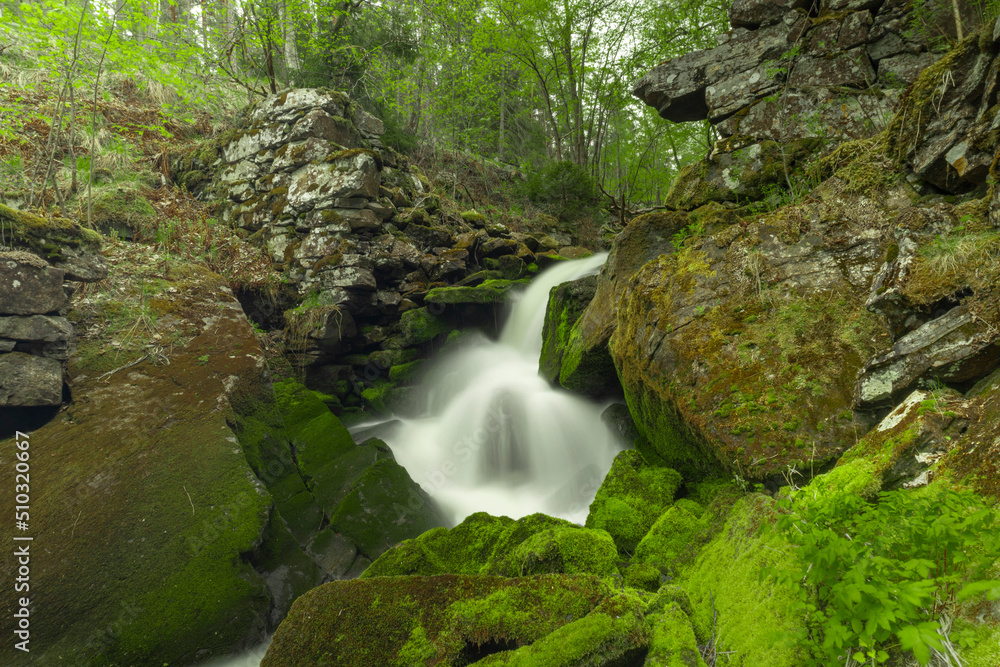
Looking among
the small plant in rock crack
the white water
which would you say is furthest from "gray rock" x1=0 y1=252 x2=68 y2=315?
the small plant in rock crack

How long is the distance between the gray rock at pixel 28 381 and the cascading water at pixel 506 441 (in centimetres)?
466

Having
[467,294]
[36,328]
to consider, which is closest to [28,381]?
[36,328]

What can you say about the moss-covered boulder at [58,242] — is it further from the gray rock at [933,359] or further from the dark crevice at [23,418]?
the gray rock at [933,359]

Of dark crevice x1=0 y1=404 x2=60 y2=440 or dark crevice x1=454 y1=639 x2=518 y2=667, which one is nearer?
dark crevice x1=454 y1=639 x2=518 y2=667

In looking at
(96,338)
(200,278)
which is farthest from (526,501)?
(200,278)

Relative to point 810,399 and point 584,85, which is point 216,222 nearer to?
point 810,399

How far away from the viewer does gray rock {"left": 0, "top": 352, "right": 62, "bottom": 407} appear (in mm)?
4785

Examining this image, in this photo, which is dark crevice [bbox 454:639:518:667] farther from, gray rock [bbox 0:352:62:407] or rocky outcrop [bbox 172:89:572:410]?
rocky outcrop [bbox 172:89:572:410]

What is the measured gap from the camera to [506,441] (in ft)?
24.4

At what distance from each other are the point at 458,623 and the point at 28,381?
18.5 ft

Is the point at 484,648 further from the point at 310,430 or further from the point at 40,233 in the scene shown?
the point at 40,233

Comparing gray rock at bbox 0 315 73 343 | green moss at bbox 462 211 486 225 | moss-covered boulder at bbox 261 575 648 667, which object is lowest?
moss-covered boulder at bbox 261 575 648 667

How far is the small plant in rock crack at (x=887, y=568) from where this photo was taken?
1.45m

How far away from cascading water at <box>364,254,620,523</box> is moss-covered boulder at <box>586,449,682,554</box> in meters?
1.29
